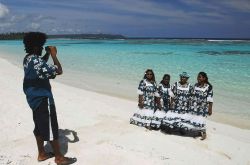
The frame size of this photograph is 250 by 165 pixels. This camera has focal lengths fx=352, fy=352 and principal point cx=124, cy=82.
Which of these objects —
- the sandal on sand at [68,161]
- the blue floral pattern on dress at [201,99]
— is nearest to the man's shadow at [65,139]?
the sandal on sand at [68,161]

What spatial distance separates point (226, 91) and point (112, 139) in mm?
7814

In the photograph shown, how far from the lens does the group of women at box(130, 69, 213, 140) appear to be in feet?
21.0

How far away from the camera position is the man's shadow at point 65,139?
539 centimetres

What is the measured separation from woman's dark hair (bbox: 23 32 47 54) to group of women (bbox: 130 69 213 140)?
260 cm

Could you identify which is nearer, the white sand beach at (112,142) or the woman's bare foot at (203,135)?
the white sand beach at (112,142)

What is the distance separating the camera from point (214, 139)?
21.0 ft

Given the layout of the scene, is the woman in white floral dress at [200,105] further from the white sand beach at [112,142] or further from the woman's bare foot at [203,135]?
the white sand beach at [112,142]

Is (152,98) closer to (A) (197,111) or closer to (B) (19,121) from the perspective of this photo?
(A) (197,111)

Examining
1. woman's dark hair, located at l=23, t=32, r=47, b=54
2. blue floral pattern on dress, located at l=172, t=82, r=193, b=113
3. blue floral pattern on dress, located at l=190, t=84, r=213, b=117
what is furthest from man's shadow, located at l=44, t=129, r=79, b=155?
blue floral pattern on dress, located at l=190, t=84, r=213, b=117

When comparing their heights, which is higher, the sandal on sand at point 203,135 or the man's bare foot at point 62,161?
the man's bare foot at point 62,161

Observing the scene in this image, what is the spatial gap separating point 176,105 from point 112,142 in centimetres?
159

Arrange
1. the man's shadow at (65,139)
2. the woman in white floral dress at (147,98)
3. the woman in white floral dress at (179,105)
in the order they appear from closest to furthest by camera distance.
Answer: the man's shadow at (65,139) → the woman in white floral dress at (179,105) → the woman in white floral dress at (147,98)

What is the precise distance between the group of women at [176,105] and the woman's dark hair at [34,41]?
2596mm

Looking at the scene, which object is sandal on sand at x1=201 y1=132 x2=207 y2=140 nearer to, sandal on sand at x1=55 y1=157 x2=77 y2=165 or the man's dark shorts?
sandal on sand at x1=55 y1=157 x2=77 y2=165
